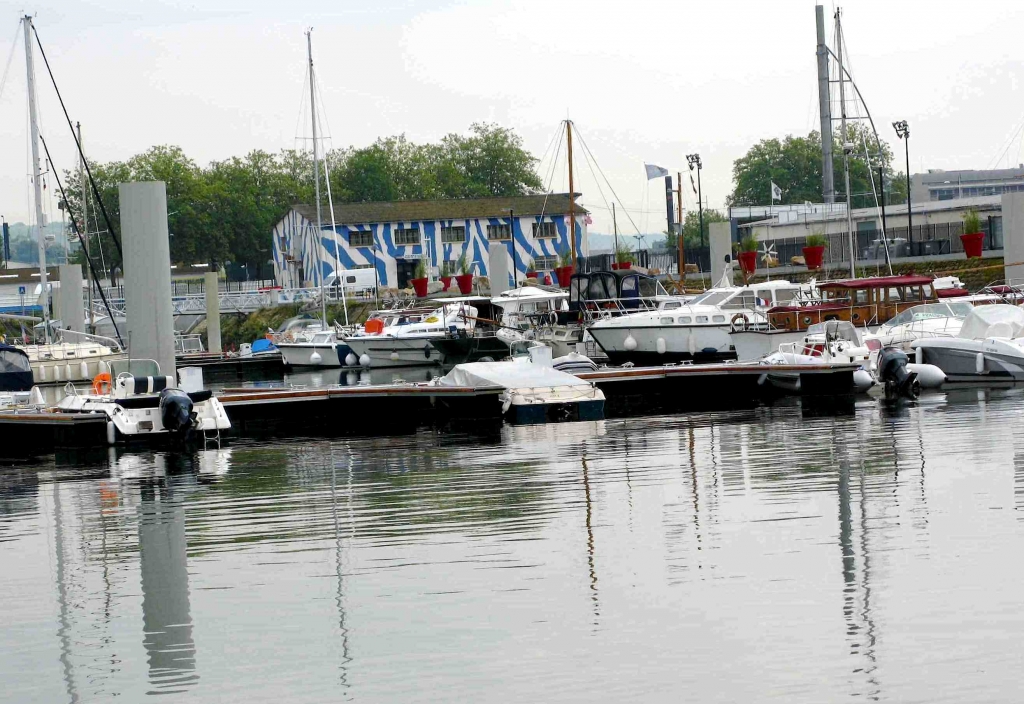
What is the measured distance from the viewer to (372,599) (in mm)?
11977

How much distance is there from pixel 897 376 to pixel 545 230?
6133cm

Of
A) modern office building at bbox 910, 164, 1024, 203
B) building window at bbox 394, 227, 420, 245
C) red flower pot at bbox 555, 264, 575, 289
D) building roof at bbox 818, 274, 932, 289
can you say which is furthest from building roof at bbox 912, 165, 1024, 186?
building roof at bbox 818, 274, 932, 289

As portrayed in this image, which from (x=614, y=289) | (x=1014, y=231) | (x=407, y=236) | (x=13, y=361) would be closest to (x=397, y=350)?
(x=614, y=289)

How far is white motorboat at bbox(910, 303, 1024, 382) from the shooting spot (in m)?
32.8

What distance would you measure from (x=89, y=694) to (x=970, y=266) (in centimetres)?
5158

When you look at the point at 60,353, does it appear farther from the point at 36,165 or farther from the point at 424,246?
the point at 424,246

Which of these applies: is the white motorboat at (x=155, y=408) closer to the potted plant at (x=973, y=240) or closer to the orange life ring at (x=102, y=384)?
the orange life ring at (x=102, y=384)

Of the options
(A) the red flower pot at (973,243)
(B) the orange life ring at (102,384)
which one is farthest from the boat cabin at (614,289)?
(B) the orange life ring at (102,384)

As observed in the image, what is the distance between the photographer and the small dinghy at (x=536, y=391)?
95.0ft

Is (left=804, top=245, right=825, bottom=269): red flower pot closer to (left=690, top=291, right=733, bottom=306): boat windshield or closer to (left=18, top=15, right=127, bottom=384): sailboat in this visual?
(left=690, top=291, right=733, bottom=306): boat windshield

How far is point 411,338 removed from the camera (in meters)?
52.9

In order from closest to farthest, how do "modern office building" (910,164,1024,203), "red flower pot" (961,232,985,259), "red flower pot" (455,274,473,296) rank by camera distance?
"red flower pot" (961,232,985,259)
"red flower pot" (455,274,473,296)
"modern office building" (910,164,1024,203)

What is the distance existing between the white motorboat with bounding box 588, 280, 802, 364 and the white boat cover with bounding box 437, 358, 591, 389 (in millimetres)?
12456

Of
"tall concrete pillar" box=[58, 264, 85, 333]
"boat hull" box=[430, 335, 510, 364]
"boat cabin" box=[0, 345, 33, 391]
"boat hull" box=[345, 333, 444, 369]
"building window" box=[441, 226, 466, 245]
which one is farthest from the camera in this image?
"building window" box=[441, 226, 466, 245]
